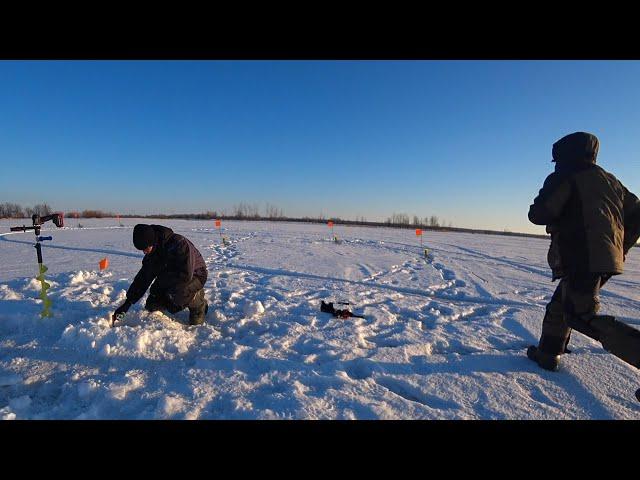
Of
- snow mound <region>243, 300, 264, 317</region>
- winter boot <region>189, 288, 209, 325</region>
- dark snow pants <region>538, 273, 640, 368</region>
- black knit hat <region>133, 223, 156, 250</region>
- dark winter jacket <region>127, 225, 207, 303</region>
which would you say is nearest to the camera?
dark snow pants <region>538, 273, 640, 368</region>

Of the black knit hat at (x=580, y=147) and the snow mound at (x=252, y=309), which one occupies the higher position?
the black knit hat at (x=580, y=147)

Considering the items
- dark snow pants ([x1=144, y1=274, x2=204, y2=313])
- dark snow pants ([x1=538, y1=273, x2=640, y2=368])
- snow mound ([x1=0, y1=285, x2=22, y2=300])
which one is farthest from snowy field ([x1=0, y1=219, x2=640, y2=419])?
dark snow pants ([x1=538, y1=273, x2=640, y2=368])

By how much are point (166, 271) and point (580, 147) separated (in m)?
4.48

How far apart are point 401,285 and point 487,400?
4023 mm

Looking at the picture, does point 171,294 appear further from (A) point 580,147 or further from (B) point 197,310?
(A) point 580,147

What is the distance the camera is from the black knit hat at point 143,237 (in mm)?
3248

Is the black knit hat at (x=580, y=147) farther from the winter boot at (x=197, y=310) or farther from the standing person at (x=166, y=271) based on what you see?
the winter boot at (x=197, y=310)

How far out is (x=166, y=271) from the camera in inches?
140

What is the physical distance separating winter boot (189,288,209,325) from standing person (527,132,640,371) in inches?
154

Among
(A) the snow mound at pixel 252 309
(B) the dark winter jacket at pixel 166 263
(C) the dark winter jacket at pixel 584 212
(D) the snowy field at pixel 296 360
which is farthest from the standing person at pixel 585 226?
(B) the dark winter jacket at pixel 166 263

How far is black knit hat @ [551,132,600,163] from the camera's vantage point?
7.78ft

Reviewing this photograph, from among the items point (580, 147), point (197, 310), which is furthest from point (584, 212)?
point (197, 310)

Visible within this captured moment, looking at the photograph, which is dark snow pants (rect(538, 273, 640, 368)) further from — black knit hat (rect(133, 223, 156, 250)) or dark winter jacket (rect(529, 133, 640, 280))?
black knit hat (rect(133, 223, 156, 250))
